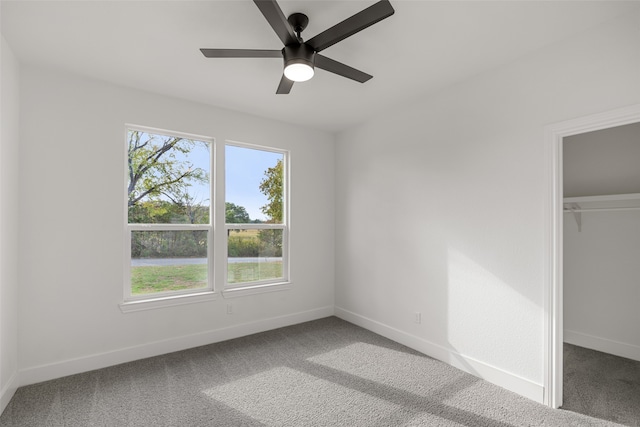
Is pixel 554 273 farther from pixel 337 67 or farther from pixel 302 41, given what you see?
pixel 302 41

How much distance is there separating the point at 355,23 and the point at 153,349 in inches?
130

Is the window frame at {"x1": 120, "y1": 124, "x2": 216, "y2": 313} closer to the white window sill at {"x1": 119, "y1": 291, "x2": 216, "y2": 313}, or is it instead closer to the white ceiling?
the white window sill at {"x1": 119, "y1": 291, "x2": 216, "y2": 313}

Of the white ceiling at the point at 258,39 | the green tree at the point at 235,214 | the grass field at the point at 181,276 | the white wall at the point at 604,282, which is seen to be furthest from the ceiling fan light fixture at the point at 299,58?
the white wall at the point at 604,282

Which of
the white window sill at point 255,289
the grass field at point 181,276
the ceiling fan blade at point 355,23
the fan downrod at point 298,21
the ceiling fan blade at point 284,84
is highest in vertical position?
the fan downrod at point 298,21

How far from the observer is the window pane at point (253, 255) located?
151 inches

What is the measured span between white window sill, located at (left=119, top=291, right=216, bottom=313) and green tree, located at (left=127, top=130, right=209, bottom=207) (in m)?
0.96

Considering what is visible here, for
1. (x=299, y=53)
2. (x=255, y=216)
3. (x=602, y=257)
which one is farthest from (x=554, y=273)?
(x=255, y=216)

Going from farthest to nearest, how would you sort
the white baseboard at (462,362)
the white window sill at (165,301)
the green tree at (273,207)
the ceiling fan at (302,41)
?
the green tree at (273,207), the white window sill at (165,301), the white baseboard at (462,362), the ceiling fan at (302,41)

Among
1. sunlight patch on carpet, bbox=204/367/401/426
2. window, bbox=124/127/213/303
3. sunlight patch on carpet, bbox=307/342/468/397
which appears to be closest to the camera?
sunlight patch on carpet, bbox=204/367/401/426

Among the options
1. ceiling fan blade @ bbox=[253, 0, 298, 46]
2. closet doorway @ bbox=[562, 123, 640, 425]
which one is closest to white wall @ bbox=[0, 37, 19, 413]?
ceiling fan blade @ bbox=[253, 0, 298, 46]

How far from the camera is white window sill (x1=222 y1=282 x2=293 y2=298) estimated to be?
3723 millimetres

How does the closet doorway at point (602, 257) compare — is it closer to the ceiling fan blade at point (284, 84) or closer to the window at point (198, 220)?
the ceiling fan blade at point (284, 84)

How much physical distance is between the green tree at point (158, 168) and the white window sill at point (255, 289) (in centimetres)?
119

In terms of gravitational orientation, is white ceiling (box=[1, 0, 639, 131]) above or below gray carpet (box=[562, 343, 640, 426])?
above
